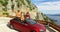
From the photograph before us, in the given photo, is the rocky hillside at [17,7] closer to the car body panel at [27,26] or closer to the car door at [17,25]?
the car door at [17,25]

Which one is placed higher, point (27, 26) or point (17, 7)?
point (17, 7)

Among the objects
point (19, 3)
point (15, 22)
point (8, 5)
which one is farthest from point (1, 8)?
point (15, 22)

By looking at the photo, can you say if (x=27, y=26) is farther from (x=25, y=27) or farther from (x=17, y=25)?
(x=17, y=25)

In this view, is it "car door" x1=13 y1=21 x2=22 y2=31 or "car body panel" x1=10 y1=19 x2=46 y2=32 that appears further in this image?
"car door" x1=13 y1=21 x2=22 y2=31

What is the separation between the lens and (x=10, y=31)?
805 inches

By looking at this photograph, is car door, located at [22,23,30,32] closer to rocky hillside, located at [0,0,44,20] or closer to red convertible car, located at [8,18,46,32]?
red convertible car, located at [8,18,46,32]

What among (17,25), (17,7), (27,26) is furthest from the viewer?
(17,7)

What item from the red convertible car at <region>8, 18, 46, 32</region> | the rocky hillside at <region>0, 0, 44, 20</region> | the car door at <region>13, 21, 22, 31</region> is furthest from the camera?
the rocky hillside at <region>0, 0, 44, 20</region>

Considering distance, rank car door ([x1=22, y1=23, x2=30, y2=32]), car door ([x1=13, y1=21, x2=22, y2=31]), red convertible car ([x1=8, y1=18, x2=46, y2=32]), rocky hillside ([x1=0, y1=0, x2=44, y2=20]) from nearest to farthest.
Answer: red convertible car ([x1=8, y1=18, x2=46, y2=32]) < car door ([x1=22, y1=23, x2=30, y2=32]) < car door ([x1=13, y1=21, x2=22, y2=31]) < rocky hillside ([x1=0, y1=0, x2=44, y2=20])

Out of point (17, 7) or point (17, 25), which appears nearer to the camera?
point (17, 25)

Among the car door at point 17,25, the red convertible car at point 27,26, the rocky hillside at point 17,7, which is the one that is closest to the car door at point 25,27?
the red convertible car at point 27,26

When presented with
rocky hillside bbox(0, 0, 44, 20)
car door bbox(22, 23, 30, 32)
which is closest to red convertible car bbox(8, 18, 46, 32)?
car door bbox(22, 23, 30, 32)

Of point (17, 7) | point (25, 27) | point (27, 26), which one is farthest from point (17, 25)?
point (17, 7)

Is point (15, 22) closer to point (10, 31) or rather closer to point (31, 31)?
point (10, 31)
